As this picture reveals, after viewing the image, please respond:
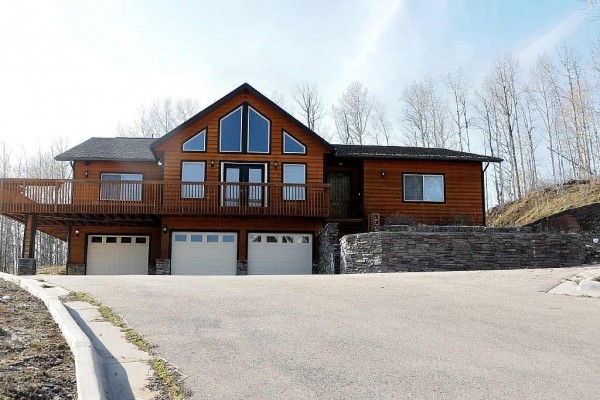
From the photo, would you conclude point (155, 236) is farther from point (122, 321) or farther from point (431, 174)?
point (122, 321)

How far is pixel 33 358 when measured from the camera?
4.29 meters

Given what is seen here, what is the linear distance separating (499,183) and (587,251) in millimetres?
26249

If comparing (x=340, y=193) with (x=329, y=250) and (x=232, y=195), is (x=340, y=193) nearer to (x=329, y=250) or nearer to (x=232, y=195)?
(x=232, y=195)

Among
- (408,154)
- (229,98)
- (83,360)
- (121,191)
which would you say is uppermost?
(229,98)

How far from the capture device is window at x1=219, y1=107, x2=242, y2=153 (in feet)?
70.6

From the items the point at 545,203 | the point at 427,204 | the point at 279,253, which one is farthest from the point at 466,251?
the point at 545,203

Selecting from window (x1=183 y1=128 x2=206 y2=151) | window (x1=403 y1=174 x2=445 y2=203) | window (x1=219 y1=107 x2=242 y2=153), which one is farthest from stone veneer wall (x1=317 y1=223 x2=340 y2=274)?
window (x1=183 y1=128 x2=206 y2=151)

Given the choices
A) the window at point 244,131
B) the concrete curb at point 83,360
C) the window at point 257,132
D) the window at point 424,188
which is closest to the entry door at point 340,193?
the window at point 424,188

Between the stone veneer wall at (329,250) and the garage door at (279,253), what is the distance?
861 millimetres

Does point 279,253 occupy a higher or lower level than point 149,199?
lower

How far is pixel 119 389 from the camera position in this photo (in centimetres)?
379

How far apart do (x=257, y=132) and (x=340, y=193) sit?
14.7 ft

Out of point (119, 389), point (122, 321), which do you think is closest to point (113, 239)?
point (122, 321)

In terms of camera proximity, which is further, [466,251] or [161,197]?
[161,197]
